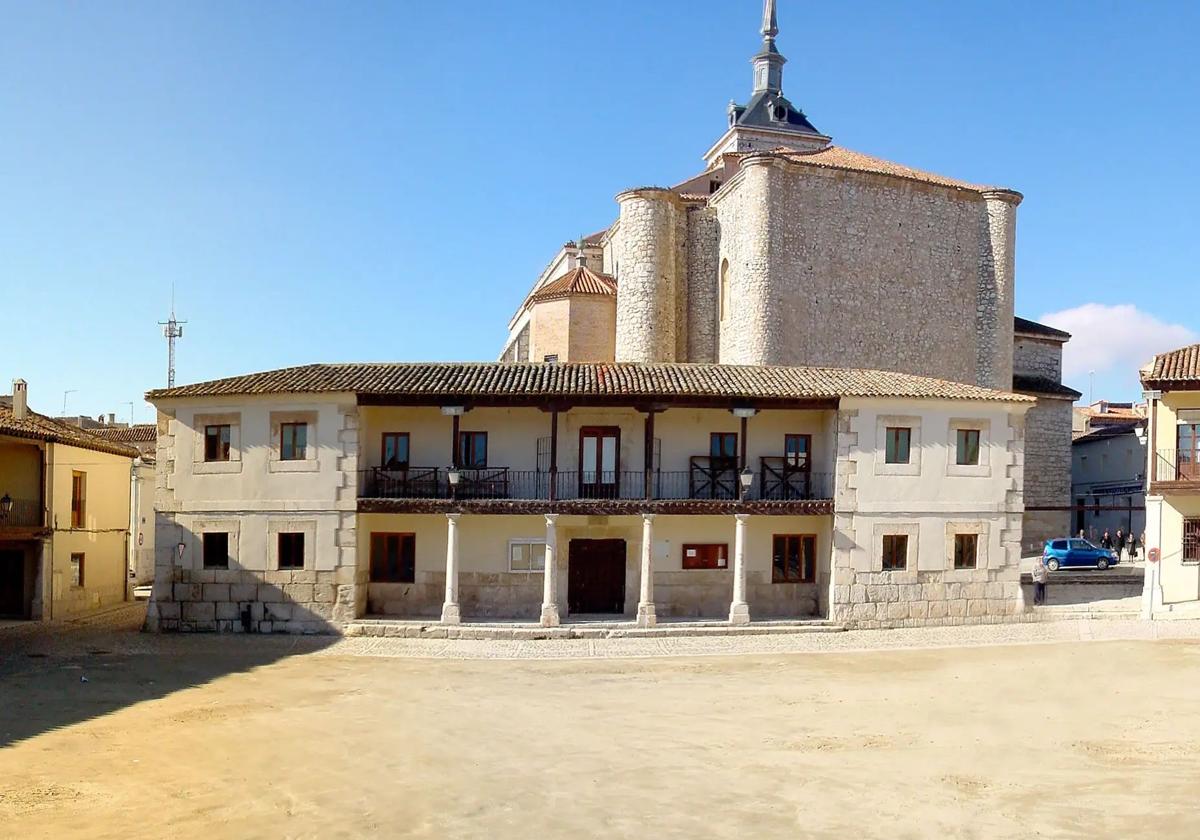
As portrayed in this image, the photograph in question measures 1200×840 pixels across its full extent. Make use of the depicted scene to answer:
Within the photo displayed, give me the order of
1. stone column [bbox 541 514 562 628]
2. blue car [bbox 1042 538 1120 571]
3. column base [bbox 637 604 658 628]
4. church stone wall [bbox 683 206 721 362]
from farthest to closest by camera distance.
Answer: church stone wall [bbox 683 206 721 362] → blue car [bbox 1042 538 1120 571] → column base [bbox 637 604 658 628] → stone column [bbox 541 514 562 628]

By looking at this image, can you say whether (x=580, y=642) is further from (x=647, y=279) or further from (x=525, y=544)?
(x=647, y=279)

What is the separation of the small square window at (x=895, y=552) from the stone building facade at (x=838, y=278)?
446 inches

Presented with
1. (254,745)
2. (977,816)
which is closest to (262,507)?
(254,745)

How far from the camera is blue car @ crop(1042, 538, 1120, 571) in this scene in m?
33.2

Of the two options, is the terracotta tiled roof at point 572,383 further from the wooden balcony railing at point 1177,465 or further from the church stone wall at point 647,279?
the church stone wall at point 647,279

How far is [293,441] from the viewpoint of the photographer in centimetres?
2400

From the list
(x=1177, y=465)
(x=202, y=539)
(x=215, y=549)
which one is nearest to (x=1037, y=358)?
(x=1177, y=465)

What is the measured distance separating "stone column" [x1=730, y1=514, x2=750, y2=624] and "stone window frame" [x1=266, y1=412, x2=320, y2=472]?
9.18 meters

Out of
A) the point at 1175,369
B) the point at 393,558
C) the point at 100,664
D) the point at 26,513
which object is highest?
the point at 1175,369

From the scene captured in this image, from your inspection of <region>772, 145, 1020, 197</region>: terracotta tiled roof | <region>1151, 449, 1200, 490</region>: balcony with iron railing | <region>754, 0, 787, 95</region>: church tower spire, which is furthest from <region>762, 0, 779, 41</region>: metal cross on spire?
<region>1151, 449, 1200, 490</region>: balcony with iron railing

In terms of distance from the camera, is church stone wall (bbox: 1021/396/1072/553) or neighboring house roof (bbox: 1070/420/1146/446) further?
neighboring house roof (bbox: 1070/420/1146/446)

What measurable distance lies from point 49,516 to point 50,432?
2.00 metres

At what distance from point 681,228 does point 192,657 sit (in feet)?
77.6

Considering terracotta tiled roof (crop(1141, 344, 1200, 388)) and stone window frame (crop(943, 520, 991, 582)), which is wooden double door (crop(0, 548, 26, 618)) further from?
terracotta tiled roof (crop(1141, 344, 1200, 388))
